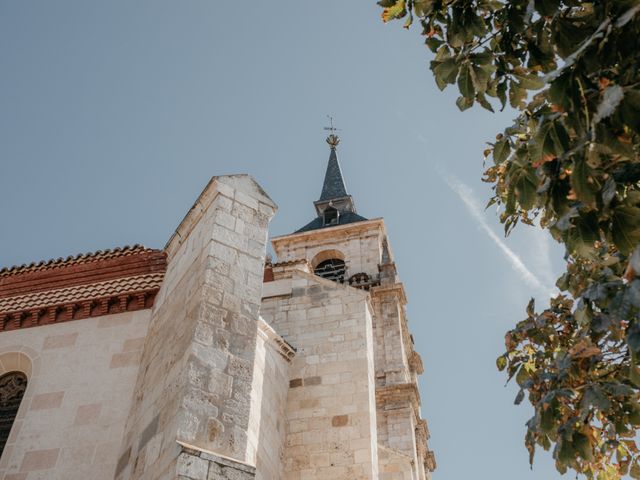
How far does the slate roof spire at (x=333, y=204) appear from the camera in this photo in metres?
34.0

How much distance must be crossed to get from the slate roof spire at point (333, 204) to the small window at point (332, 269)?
2628 millimetres

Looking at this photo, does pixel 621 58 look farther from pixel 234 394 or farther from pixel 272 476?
pixel 272 476

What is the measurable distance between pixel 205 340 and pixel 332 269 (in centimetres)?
2496

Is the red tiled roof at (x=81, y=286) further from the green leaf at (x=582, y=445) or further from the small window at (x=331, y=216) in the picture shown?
the small window at (x=331, y=216)

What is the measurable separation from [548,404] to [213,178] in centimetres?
482

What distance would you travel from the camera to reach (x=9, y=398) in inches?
293

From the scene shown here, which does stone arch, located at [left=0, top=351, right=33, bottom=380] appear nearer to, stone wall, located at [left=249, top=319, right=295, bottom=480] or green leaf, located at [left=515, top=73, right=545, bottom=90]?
stone wall, located at [left=249, top=319, right=295, bottom=480]

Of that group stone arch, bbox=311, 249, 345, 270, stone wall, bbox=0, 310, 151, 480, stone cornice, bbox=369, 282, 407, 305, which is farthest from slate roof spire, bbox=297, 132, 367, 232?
stone wall, bbox=0, 310, 151, 480

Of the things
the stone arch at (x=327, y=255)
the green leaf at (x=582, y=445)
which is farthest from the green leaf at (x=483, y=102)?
the stone arch at (x=327, y=255)

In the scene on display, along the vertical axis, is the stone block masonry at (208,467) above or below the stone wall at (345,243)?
below

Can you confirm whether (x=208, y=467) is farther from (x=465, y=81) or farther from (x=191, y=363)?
(x=465, y=81)

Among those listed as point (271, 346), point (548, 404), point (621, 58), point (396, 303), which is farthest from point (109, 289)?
point (396, 303)

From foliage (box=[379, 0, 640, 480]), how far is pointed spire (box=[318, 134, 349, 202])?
33.1 metres

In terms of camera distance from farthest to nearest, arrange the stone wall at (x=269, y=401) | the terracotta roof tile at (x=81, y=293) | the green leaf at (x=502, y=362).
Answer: the stone wall at (x=269, y=401)
the terracotta roof tile at (x=81, y=293)
the green leaf at (x=502, y=362)
